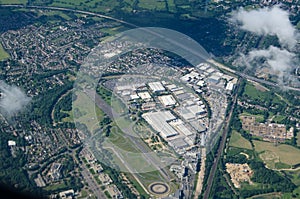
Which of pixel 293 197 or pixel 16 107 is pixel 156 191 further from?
pixel 16 107

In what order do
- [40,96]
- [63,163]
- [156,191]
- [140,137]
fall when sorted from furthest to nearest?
1. [40,96]
2. [140,137]
3. [63,163]
4. [156,191]

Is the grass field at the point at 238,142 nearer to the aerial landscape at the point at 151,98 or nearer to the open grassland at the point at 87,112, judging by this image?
the aerial landscape at the point at 151,98

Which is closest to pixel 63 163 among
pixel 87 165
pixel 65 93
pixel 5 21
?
pixel 87 165

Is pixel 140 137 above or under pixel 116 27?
under

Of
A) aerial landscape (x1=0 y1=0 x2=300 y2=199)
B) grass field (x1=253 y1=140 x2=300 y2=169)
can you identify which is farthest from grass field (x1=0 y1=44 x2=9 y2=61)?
grass field (x1=253 y1=140 x2=300 y2=169)

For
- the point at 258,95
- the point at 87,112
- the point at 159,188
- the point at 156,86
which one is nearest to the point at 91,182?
the point at 159,188

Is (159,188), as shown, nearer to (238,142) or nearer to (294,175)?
(238,142)
